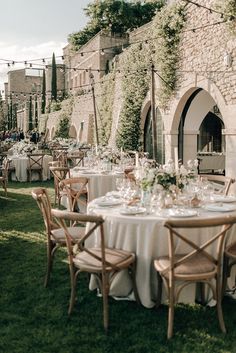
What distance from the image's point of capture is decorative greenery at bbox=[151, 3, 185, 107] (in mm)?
10797

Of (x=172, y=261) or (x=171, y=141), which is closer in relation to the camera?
(x=172, y=261)

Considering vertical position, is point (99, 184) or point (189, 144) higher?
point (189, 144)

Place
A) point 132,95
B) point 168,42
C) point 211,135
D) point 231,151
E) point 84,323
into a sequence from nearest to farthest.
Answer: point 84,323 → point 231,151 → point 168,42 → point 132,95 → point 211,135

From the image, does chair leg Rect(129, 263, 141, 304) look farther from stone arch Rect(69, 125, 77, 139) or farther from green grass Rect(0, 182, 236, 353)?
stone arch Rect(69, 125, 77, 139)

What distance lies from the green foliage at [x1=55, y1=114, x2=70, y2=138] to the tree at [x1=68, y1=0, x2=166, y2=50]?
28.3ft

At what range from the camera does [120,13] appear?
32312mm

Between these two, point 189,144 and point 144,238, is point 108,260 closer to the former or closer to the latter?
point 144,238

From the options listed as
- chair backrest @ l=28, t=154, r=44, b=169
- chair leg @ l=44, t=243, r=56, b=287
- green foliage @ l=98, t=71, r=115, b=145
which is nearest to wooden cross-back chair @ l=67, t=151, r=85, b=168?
chair backrest @ l=28, t=154, r=44, b=169

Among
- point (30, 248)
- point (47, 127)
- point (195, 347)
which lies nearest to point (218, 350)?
point (195, 347)

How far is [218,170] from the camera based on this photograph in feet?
46.7

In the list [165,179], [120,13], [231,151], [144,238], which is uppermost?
[120,13]

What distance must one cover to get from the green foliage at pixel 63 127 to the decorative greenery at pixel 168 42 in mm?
16744

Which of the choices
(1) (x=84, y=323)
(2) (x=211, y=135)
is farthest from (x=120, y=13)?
(1) (x=84, y=323)

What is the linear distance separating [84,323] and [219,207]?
5.30ft
